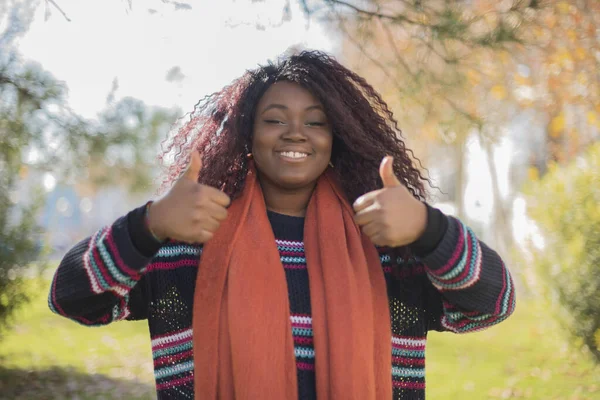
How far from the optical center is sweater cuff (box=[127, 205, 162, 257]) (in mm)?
1650

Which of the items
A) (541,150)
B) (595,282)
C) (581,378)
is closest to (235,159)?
(595,282)

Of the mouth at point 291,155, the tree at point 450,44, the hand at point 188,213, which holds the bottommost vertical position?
the hand at point 188,213

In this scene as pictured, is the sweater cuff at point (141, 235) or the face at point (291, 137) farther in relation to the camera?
the face at point (291, 137)

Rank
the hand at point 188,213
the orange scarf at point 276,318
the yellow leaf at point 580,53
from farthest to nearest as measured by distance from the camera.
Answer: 1. the yellow leaf at point 580,53
2. the orange scarf at point 276,318
3. the hand at point 188,213

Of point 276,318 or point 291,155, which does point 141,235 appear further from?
point 291,155

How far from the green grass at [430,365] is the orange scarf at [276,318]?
11.5 ft

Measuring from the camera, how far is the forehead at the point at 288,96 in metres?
2.08

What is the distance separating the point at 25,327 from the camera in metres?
7.83

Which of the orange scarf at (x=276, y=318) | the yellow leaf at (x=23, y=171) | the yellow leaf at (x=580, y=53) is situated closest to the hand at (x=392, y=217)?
the orange scarf at (x=276, y=318)

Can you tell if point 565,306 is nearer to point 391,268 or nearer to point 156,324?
point 391,268

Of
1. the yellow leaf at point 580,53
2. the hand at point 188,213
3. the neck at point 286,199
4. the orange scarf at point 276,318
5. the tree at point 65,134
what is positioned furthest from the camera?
the yellow leaf at point 580,53

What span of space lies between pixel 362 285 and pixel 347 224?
22 cm

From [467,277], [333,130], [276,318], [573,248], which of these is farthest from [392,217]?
[573,248]

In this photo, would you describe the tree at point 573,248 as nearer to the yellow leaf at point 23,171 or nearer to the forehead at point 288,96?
the forehead at point 288,96
